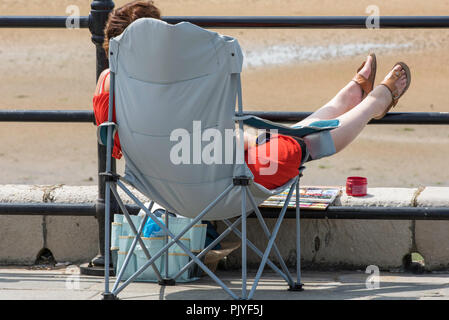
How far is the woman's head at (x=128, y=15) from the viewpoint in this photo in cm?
359

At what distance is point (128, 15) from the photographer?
3594 mm

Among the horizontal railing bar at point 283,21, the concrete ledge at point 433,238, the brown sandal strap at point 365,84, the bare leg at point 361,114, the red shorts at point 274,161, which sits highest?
the horizontal railing bar at point 283,21

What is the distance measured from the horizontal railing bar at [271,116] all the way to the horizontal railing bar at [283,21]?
0.40m

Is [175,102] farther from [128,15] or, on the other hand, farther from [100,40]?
[100,40]

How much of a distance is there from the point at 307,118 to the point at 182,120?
0.85 m

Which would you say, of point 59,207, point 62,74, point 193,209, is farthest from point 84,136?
point 193,209

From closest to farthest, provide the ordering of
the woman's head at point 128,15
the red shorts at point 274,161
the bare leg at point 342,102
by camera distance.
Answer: the red shorts at point 274,161 < the woman's head at point 128,15 < the bare leg at point 342,102

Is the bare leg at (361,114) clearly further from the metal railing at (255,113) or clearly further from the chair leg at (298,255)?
the chair leg at (298,255)

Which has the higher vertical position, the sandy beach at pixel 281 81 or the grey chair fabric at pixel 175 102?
the sandy beach at pixel 281 81

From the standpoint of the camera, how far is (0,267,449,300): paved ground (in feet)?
11.9

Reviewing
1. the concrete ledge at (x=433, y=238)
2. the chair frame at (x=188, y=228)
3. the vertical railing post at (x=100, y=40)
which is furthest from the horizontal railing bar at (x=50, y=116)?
the concrete ledge at (x=433, y=238)

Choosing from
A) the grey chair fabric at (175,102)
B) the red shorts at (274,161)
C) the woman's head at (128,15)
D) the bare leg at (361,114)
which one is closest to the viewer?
the grey chair fabric at (175,102)

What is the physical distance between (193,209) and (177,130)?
0.35 meters

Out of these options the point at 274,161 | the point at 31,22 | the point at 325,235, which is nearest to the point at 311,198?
the point at 325,235
